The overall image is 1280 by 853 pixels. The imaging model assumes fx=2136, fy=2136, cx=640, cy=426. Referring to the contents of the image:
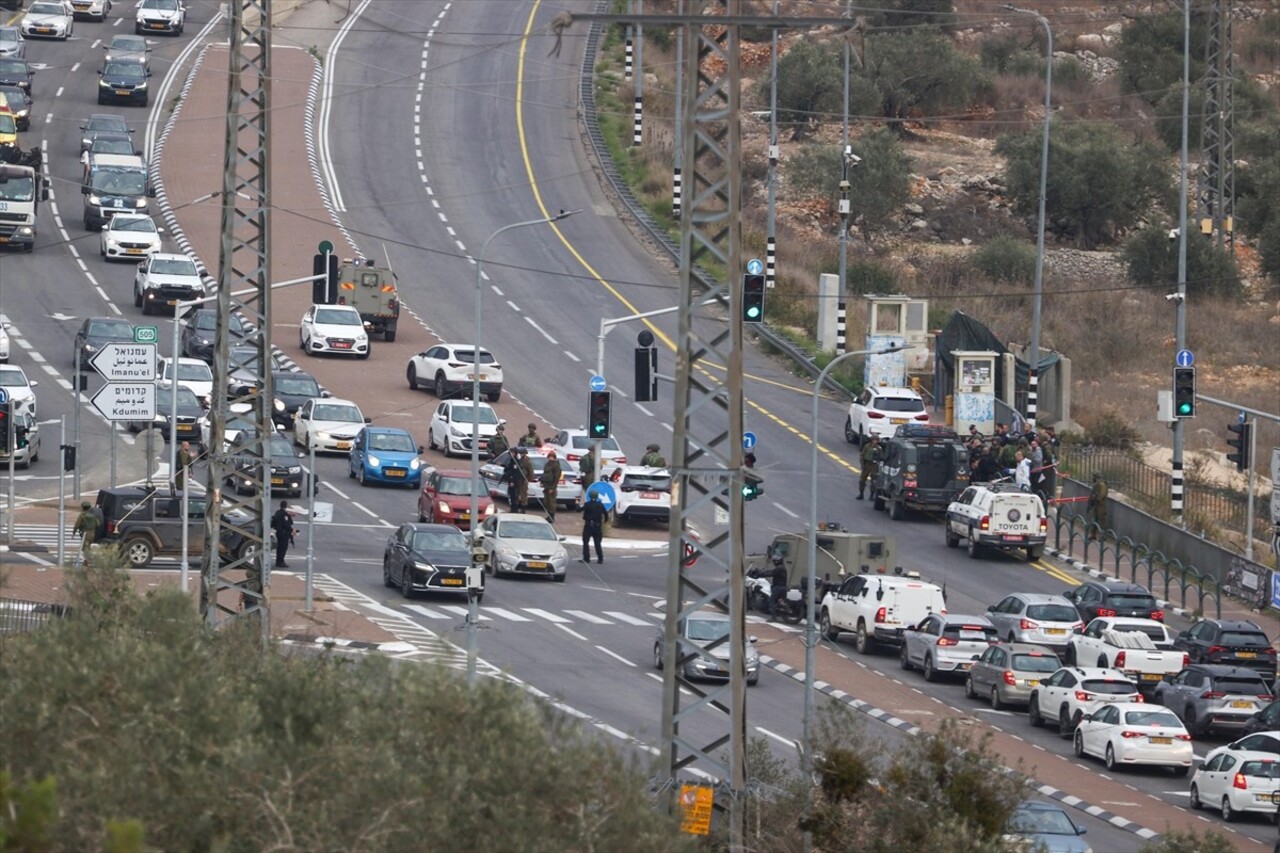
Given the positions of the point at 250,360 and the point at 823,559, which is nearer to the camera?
the point at 250,360

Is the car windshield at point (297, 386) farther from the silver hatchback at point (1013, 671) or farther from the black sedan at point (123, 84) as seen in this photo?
the black sedan at point (123, 84)

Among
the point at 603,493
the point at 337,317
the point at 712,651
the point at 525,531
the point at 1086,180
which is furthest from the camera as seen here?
the point at 1086,180

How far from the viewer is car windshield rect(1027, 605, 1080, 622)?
4188cm

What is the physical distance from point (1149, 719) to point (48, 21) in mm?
66466

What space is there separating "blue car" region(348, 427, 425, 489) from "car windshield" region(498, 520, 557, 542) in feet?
23.8

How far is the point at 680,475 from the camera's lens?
17812 millimetres

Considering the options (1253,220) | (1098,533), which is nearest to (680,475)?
(1098,533)

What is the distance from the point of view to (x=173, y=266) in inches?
2419

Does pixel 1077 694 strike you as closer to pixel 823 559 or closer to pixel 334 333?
pixel 823 559

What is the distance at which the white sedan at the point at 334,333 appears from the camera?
61.1m

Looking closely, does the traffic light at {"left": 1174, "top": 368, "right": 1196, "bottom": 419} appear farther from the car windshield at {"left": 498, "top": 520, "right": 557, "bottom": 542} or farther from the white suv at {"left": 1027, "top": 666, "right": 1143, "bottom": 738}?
the car windshield at {"left": 498, "top": 520, "right": 557, "bottom": 542}

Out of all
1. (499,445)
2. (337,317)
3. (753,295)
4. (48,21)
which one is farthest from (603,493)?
(48,21)

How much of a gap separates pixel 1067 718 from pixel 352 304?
32.2 metres

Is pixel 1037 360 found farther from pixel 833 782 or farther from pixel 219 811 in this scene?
pixel 219 811
